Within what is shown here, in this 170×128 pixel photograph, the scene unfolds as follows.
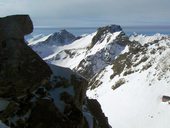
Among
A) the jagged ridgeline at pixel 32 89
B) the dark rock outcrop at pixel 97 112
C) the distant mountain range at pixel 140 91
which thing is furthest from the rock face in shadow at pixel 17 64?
the distant mountain range at pixel 140 91

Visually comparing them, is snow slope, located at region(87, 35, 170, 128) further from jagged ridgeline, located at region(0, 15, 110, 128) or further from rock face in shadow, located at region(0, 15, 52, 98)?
rock face in shadow, located at region(0, 15, 52, 98)

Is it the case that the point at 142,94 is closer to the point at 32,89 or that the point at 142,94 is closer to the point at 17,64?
the point at 17,64

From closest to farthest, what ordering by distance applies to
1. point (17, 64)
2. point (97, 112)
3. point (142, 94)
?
point (17, 64)
point (97, 112)
point (142, 94)

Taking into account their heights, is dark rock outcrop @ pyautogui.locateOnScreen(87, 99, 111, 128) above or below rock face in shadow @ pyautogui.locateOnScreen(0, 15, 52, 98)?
below

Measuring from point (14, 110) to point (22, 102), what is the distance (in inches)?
33.2

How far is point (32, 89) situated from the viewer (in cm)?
2480

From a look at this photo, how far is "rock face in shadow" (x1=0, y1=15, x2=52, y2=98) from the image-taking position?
2450 cm

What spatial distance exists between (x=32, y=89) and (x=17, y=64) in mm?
2087

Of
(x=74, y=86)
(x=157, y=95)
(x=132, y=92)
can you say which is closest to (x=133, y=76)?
(x=132, y=92)

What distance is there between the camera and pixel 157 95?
216ft

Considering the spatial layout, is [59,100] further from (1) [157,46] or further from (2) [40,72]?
(1) [157,46]

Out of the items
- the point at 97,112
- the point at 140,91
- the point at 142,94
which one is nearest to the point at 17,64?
the point at 97,112

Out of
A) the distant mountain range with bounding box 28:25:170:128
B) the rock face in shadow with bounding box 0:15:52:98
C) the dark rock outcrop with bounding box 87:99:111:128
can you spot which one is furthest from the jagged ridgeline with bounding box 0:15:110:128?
the distant mountain range with bounding box 28:25:170:128

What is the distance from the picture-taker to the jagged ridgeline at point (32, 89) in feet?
77.1
